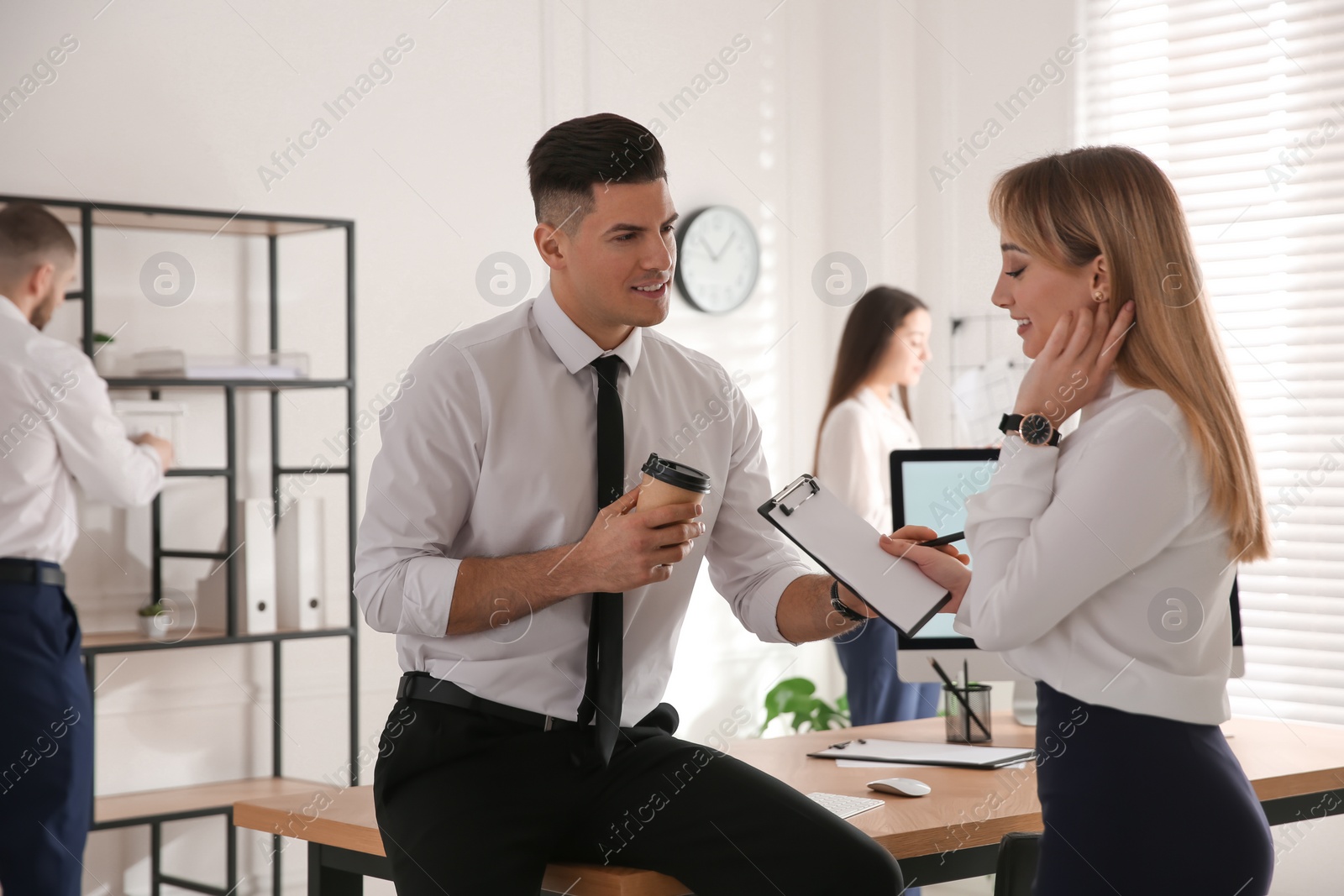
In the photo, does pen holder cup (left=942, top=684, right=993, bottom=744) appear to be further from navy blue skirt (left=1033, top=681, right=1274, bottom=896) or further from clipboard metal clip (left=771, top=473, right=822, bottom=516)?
navy blue skirt (left=1033, top=681, right=1274, bottom=896)

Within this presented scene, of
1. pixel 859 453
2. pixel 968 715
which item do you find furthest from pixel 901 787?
pixel 859 453

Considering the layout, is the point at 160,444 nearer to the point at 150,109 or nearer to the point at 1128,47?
the point at 150,109

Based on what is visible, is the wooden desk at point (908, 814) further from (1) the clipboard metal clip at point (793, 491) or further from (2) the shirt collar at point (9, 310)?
(2) the shirt collar at point (9, 310)

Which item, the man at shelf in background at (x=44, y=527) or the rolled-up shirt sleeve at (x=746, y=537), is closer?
the rolled-up shirt sleeve at (x=746, y=537)

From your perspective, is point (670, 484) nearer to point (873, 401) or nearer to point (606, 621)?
A: point (606, 621)

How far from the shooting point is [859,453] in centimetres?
392

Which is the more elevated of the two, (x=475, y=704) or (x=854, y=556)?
(x=854, y=556)

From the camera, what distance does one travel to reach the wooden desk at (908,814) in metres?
1.74

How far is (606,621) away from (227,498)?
7.21 feet

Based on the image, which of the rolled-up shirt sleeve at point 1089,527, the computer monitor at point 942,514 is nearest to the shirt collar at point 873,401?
the computer monitor at point 942,514

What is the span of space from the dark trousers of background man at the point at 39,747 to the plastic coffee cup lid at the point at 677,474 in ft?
6.54

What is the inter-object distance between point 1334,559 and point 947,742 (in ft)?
6.17

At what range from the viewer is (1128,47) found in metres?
4.21

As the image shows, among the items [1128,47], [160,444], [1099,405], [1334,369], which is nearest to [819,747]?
[1099,405]
